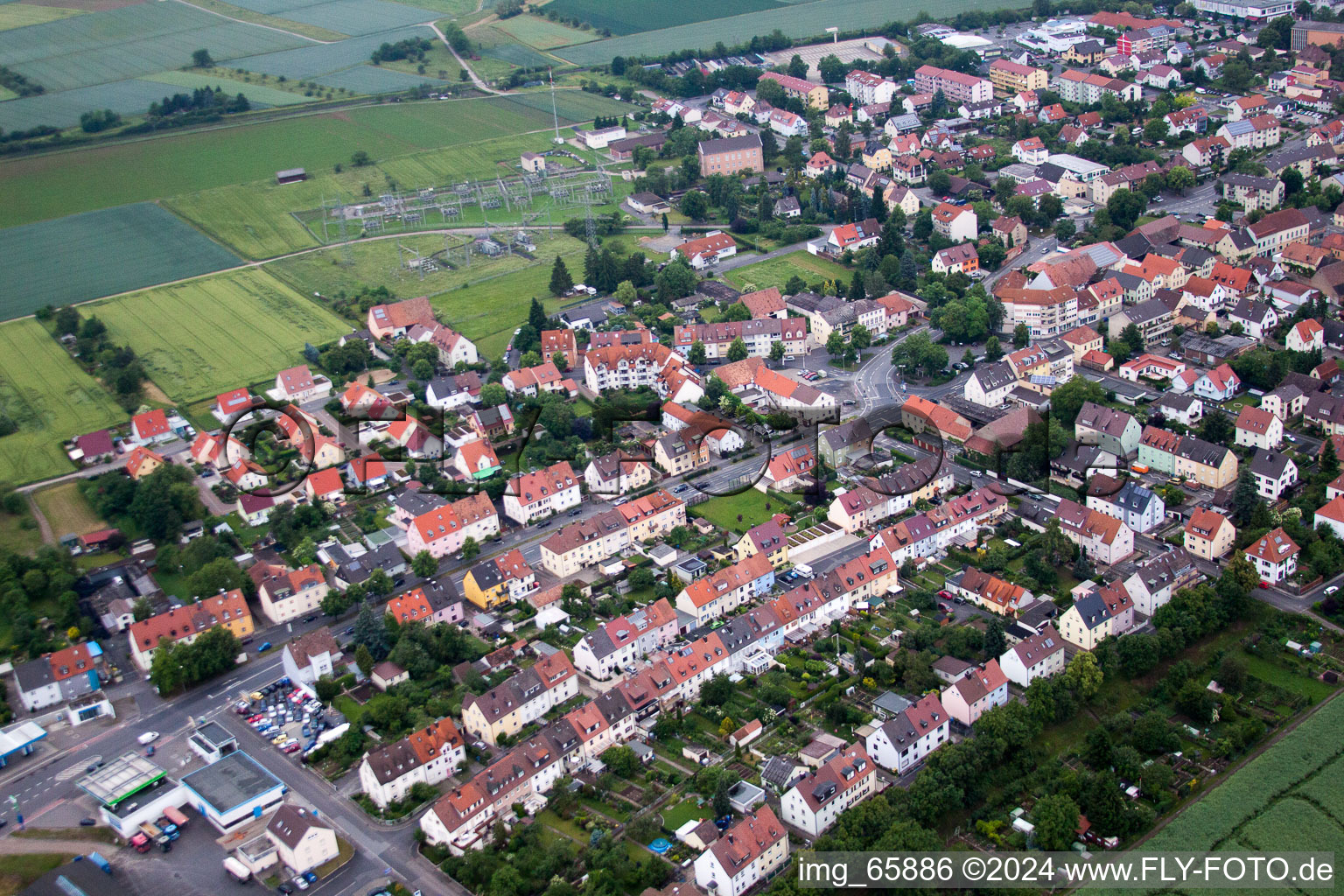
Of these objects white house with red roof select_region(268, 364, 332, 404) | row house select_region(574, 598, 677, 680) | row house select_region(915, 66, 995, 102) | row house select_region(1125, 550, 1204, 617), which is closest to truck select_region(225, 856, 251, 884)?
row house select_region(574, 598, 677, 680)

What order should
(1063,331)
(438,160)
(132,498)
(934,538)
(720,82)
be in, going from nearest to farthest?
(934,538) < (132,498) < (1063,331) < (438,160) < (720,82)

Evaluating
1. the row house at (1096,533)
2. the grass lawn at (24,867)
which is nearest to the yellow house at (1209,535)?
the row house at (1096,533)

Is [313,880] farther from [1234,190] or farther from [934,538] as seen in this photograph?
[1234,190]

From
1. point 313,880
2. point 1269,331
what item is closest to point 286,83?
point 1269,331

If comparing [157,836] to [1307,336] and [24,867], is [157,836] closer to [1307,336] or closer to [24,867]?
[24,867]

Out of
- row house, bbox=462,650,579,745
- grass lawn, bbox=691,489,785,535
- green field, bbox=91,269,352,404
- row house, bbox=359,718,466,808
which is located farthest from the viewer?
green field, bbox=91,269,352,404

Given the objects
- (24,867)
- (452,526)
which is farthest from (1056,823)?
(24,867)

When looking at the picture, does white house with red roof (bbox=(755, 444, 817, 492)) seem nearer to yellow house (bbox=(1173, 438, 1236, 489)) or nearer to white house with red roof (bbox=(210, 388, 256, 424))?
yellow house (bbox=(1173, 438, 1236, 489))
